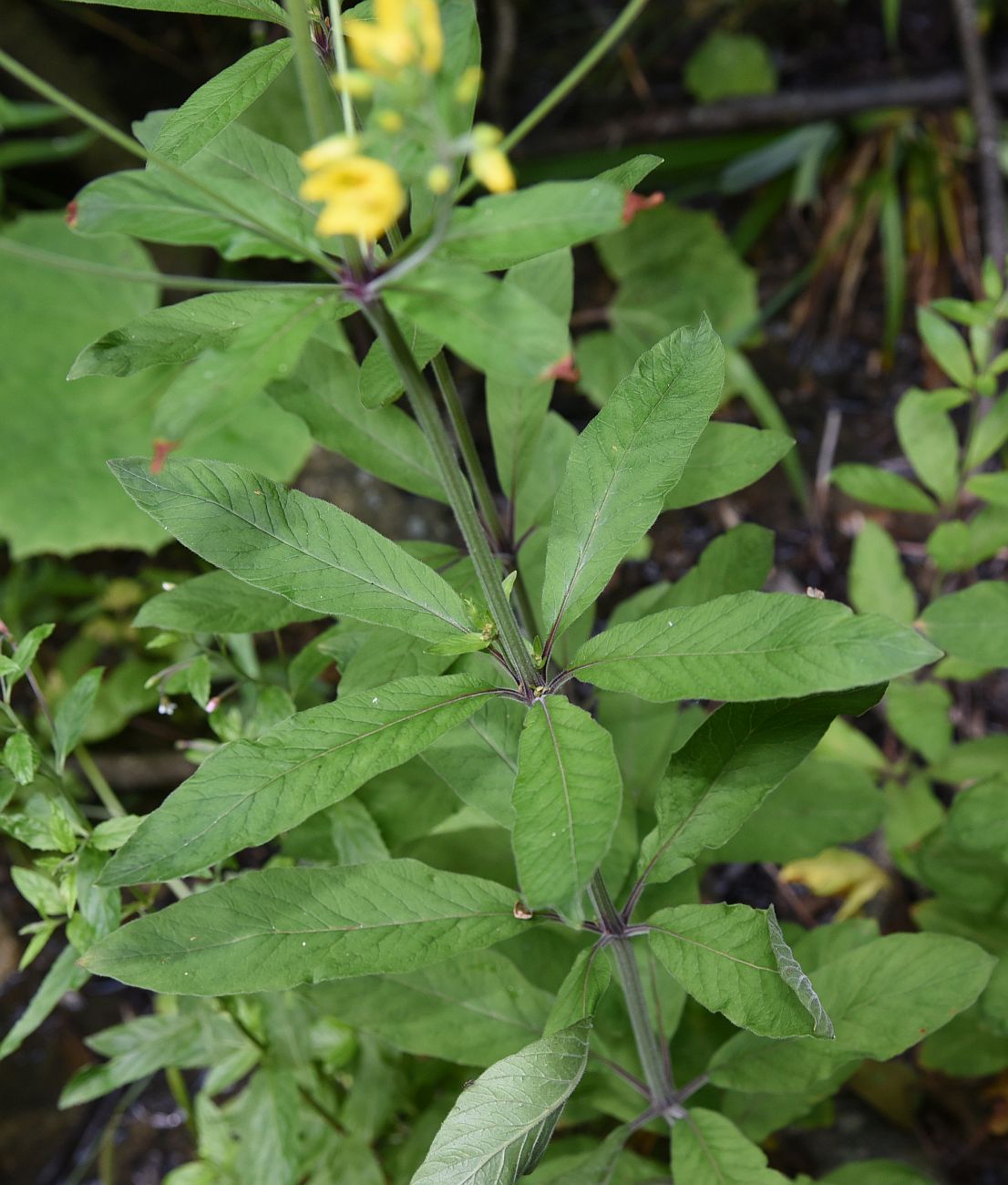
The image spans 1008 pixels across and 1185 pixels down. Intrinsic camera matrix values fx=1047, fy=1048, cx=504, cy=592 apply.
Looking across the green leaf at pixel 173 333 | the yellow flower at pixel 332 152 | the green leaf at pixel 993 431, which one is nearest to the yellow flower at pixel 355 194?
the yellow flower at pixel 332 152

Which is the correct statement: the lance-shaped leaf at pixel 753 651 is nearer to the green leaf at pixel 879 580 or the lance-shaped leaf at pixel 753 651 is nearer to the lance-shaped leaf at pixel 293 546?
the lance-shaped leaf at pixel 293 546

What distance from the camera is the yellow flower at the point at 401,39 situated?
523 millimetres

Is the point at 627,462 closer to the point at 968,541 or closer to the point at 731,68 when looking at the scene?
the point at 968,541

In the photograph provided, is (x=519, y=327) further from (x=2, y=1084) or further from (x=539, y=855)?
(x=2, y=1084)

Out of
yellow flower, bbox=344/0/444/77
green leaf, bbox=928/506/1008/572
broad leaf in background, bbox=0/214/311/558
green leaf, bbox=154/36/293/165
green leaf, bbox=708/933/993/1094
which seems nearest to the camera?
yellow flower, bbox=344/0/444/77

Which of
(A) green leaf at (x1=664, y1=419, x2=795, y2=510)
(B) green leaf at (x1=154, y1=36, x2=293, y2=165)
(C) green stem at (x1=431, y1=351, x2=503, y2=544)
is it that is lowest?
(A) green leaf at (x1=664, y1=419, x2=795, y2=510)

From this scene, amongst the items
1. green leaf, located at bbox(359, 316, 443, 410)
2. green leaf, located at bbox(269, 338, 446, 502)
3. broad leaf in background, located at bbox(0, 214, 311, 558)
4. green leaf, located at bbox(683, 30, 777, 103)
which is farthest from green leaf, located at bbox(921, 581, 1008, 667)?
green leaf, located at bbox(683, 30, 777, 103)

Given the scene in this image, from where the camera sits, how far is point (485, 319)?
0.62 metres

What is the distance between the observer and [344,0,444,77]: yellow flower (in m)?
0.52

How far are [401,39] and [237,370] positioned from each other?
202 mm

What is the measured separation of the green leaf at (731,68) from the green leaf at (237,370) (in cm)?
251

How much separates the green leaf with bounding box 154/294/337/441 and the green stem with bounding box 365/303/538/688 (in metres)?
0.05

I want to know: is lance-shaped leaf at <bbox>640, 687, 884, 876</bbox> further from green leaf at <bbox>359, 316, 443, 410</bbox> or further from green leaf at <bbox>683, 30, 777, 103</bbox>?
green leaf at <bbox>683, 30, 777, 103</bbox>

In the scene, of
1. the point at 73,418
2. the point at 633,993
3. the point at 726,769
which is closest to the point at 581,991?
the point at 633,993
